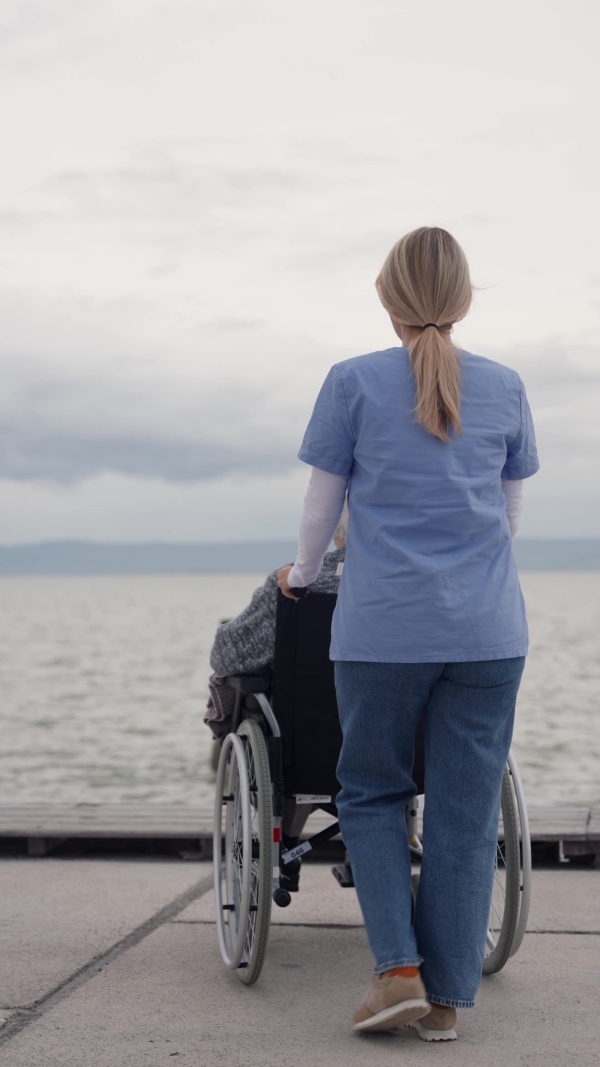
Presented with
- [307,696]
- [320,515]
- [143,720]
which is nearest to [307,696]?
[307,696]

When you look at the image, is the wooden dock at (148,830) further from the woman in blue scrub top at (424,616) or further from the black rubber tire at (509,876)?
the woman in blue scrub top at (424,616)

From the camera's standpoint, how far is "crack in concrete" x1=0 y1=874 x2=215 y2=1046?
2803 mm

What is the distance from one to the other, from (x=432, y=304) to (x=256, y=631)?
3.60 feet

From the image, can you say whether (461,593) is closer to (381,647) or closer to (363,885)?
(381,647)

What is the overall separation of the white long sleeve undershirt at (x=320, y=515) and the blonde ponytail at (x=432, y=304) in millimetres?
253

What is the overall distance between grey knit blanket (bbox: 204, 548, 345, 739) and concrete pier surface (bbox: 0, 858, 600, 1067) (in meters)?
0.82

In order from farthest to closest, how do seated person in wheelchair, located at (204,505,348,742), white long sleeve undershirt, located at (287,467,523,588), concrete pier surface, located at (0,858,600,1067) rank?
seated person in wheelchair, located at (204,505,348,742) → white long sleeve undershirt, located at (287,467,523,588) → concrete pier surface, located at (0,858,600,1067)

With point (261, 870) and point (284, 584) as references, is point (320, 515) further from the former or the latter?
point (261, 870)

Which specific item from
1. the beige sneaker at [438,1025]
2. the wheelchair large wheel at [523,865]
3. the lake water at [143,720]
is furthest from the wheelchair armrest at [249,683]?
the lake water at [143,720]

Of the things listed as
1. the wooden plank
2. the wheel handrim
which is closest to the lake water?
the wooden plank

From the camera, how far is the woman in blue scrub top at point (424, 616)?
2.64m

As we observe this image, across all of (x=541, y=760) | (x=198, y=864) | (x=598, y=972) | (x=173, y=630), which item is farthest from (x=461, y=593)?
(x=173, y=630)

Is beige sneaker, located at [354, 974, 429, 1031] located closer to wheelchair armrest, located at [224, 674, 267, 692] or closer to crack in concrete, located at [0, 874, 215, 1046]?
crack in concrete, located at [0, 874, 215, 1046]

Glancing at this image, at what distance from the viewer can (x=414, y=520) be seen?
265cm
